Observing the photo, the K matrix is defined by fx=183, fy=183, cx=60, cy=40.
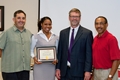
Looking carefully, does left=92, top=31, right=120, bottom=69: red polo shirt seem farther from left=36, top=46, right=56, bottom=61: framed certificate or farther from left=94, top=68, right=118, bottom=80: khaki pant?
left=36, top=46, right=56, bottom=61: framed certificate

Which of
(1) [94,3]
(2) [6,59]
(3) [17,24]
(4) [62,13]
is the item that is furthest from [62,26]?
(2) [6,59]

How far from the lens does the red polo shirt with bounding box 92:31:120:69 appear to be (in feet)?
7.73

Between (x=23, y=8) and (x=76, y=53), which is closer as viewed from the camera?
(x=76, y=53)

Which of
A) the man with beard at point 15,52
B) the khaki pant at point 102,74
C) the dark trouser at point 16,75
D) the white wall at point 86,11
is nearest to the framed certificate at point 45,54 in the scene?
the man with beard at point 15,52

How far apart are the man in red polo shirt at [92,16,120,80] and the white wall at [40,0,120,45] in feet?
4.53

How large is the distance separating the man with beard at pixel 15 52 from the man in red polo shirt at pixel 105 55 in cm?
100

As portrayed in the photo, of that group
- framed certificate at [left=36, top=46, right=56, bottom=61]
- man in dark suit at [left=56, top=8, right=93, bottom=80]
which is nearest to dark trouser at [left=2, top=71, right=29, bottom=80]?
framed certificate at [left=36, top=46, right=56, bottom=61]

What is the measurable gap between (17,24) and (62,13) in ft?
4.59

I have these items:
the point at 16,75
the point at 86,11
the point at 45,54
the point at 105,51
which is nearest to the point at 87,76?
the point at 105,51

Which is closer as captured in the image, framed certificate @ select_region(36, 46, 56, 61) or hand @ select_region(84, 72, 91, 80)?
hand @ select_region(84, 72, 91, 80)

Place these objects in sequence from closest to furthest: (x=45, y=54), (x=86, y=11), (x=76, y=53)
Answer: (x=76, y=53), (x=45, y=54), (x=86, y=11)

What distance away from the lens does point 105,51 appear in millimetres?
2412

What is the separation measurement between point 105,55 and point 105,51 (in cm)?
5

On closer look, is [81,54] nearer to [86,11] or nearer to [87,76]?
[87,76]
